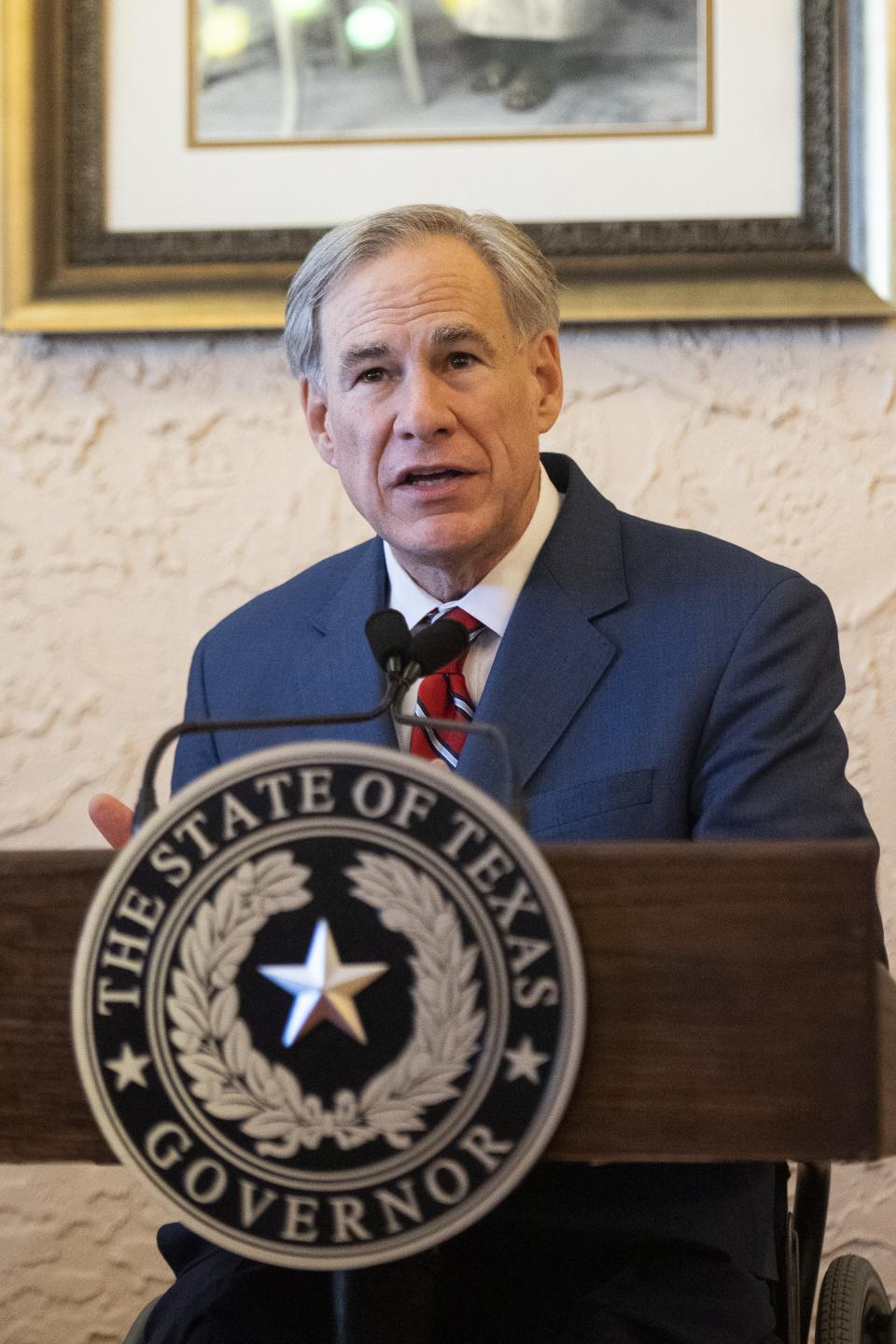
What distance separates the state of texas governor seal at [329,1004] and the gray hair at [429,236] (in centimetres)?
92

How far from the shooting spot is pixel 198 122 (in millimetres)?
1907

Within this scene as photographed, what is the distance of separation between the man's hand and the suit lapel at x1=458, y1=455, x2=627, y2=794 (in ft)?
1.09

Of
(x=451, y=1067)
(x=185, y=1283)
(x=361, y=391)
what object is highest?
(x=361, y=391)

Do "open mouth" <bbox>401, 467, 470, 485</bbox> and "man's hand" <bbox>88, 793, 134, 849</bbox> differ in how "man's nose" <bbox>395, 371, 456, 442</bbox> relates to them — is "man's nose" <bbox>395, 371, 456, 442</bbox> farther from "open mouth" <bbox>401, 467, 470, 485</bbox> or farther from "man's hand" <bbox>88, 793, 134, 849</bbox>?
"man's hand" <bbox>88, 793, 134, 849</bbox>

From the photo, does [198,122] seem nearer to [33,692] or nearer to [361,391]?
[361,391]

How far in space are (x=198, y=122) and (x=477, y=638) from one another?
847mm

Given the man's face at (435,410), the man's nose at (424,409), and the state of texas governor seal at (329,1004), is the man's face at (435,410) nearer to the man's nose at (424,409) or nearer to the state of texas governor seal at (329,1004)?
the man's nose at (424,409)

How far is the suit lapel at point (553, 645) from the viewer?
131 centimetres

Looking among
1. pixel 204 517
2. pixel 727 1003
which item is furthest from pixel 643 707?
pixel 204 517

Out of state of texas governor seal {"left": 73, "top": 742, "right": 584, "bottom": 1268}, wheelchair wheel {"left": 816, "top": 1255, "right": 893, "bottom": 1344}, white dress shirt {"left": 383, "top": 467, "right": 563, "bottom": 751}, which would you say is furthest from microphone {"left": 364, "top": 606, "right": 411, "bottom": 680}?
wheelchair wheel {"left": 816, "top": 1255, "right": 893, "bottom": 1344}

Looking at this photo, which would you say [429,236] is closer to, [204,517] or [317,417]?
[317,417]

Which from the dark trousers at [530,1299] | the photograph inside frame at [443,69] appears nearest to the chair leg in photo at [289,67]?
the photograph inside frame at [443,69]

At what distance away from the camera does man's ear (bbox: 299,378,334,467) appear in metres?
1.64

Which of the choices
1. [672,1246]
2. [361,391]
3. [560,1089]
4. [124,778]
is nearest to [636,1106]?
[560,1089]
